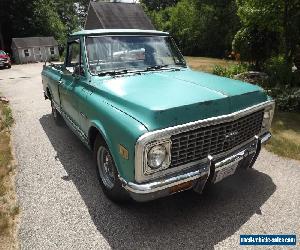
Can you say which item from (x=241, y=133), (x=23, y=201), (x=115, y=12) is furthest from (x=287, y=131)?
(x=115, y=12)

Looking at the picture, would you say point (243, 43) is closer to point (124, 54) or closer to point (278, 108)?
point (278, 108)

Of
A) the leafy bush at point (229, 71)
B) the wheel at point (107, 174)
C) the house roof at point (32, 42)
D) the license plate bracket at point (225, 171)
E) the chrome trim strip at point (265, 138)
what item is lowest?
the house roof at point (32, 42)

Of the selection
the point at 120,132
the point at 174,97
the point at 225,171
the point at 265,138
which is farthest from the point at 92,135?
the point at 265,138

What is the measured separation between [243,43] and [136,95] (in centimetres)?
1257

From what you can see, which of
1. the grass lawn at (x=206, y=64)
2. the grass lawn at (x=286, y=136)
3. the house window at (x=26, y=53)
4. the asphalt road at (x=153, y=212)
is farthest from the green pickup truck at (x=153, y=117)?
the house window at (x=26, y=53)

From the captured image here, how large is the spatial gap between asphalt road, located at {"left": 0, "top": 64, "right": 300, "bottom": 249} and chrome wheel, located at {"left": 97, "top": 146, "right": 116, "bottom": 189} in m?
0.27

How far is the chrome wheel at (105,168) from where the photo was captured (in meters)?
4.06

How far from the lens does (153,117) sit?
123 inches

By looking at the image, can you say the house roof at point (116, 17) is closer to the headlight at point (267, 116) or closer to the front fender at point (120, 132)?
the headlight at point (267, 116)

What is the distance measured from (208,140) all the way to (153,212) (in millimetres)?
1242

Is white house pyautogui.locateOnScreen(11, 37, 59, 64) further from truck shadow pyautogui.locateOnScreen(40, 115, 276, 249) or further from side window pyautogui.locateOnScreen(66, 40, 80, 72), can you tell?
truck shadow pyautogui.locateOnScreen(40, 115, 276, 249)

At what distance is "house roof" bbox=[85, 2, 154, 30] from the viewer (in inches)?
1375

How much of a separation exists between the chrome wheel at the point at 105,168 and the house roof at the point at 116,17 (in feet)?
105

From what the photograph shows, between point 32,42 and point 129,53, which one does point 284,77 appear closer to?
point 129,53
